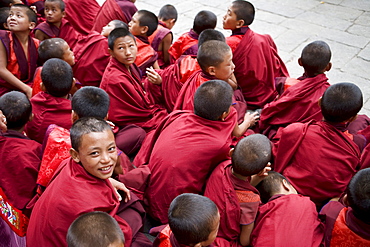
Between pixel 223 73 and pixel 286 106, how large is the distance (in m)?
0.67

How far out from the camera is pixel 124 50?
3.77m

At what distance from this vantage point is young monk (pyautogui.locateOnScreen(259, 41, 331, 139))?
3506 millimetres

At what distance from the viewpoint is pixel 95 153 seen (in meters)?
2.32

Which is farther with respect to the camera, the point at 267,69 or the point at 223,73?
the point at 267,69

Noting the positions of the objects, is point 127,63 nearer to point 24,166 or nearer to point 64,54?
point 64,54

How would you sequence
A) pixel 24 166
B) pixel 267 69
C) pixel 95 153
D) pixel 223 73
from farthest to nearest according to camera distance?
pixel 267 69 → pixel 223 73 → pixel 24 166 → pixel 95 153

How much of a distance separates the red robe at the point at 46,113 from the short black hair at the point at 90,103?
388 millimetres

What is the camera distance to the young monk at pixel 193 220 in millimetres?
2047

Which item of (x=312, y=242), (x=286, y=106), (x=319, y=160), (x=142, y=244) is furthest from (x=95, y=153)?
(x=286, y=106)

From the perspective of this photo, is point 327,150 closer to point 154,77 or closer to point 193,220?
point 193,220

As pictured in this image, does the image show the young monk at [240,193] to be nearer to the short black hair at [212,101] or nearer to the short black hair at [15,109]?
the short black hair at [212,101]

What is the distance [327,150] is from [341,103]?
368 millimetres

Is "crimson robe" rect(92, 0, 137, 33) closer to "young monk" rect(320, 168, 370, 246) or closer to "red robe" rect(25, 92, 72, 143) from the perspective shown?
"red robe" rect(25, 92, 72, 143)

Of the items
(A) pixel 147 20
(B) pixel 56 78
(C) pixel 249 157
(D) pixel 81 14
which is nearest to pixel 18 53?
(B) pixel 56 78
